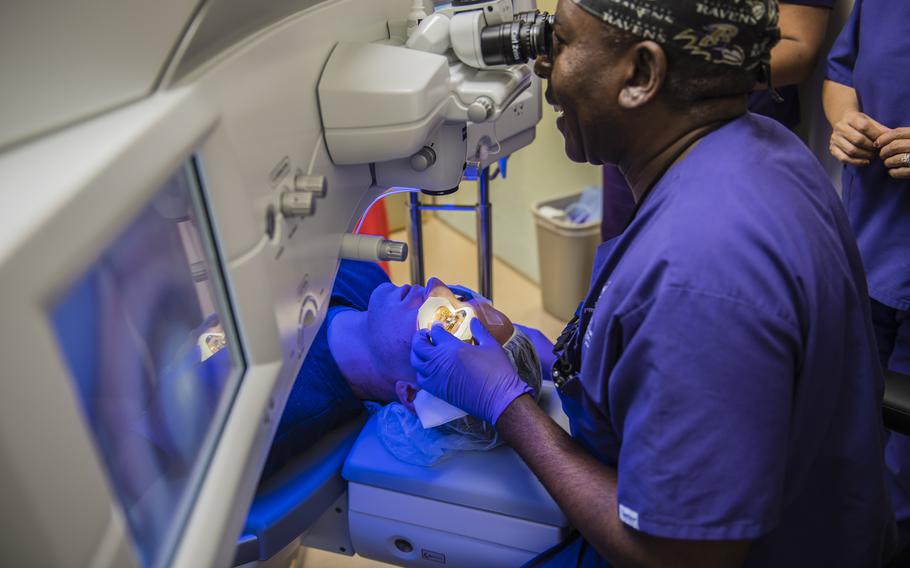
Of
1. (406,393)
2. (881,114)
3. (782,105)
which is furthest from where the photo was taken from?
(782,105)

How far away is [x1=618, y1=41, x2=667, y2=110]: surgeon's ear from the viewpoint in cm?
69

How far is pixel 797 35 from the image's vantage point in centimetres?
147

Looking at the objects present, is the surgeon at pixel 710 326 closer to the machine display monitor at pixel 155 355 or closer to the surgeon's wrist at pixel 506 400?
the surgeon's wrist at pixel 506 400

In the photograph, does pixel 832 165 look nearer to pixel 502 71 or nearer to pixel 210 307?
pixel 502 71

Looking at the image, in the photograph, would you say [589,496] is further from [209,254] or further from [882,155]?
[882,155]

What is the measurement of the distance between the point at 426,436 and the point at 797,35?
126 cm

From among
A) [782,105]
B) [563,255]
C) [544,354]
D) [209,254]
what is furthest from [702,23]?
[563,255]

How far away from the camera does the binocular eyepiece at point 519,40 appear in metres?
0.89

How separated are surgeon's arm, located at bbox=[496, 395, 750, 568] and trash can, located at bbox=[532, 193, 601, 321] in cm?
159

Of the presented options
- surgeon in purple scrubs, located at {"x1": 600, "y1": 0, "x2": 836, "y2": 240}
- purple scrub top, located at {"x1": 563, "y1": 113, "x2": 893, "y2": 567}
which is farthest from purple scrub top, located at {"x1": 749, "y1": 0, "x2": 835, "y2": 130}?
purple scrub top, located at {"x1": 563, "y1": 113, "x2": 893, "y2": 567}

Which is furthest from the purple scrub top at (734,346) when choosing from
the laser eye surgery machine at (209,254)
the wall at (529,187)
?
the wall at (529,187)

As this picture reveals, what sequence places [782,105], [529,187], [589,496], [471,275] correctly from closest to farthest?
1. [589,496]
2. [782,105]
3. [529,187]
4. [471,275]

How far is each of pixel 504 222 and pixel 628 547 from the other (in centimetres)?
249

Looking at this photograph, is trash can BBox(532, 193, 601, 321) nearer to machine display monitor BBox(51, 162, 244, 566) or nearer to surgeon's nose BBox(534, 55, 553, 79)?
Answer: surgeon's nose BBox(534, 55, 553, 79)
